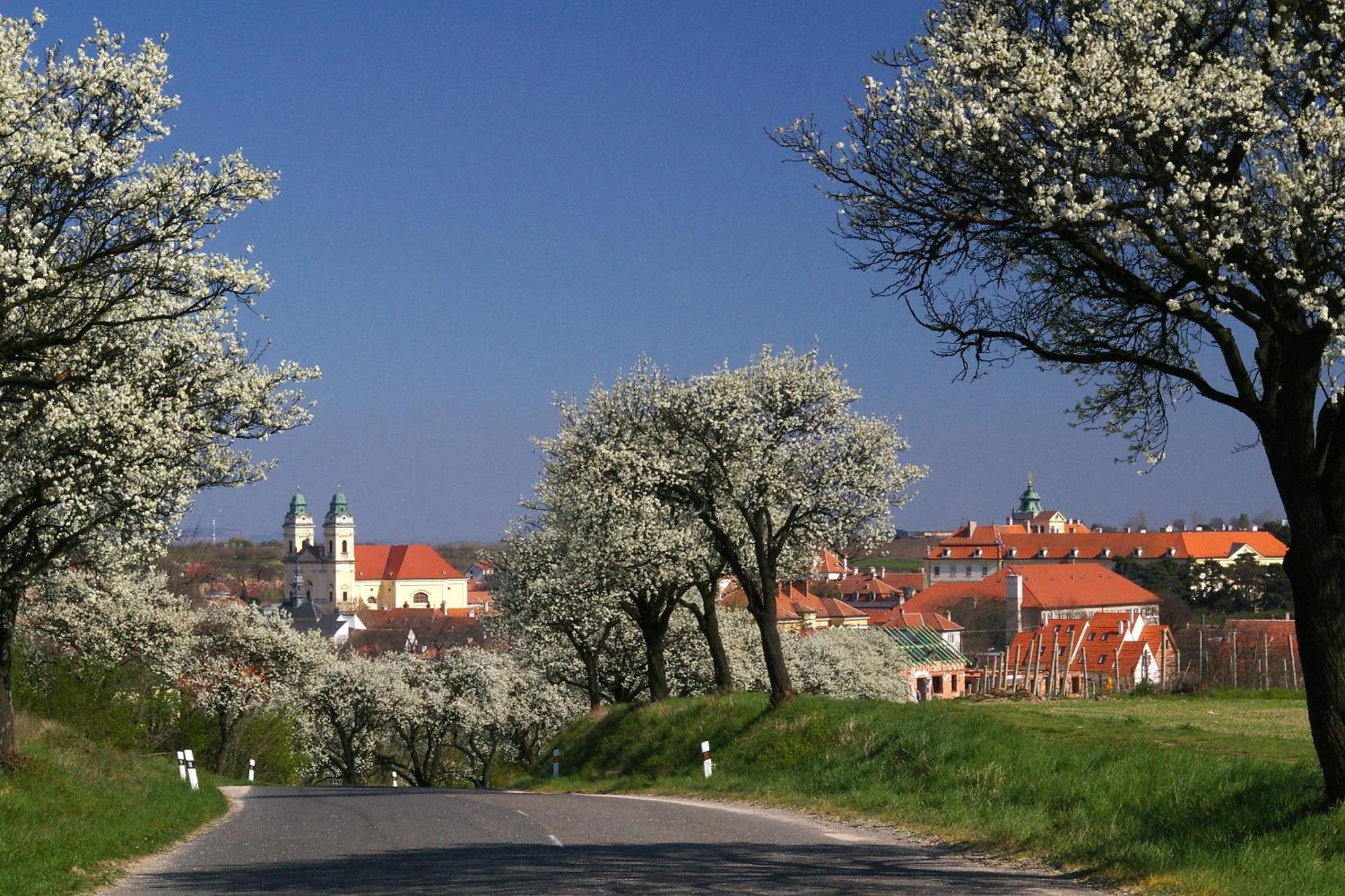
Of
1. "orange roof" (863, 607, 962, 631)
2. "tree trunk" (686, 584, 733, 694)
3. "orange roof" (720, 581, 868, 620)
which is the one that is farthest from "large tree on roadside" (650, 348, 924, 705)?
"orange roof" (720, 581, 868, 620)

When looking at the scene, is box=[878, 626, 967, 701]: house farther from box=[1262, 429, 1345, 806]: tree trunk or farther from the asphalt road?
box=[1262, 429, 1345, 806]: tree trunk

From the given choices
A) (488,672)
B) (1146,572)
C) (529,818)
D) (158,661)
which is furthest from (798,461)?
(1146,572)

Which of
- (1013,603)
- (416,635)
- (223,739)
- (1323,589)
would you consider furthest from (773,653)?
(416,635)

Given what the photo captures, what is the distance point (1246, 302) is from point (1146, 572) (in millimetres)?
153715

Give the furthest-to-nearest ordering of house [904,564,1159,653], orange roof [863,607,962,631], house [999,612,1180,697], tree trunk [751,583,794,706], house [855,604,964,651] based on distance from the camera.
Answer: house [904,564,1159,653]
orange roof [863,607,962,631]
house [855,604,964,651]
house [999,612,1180,697]
tree trunk [751,583,794,706]

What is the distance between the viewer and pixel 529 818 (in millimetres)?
19406

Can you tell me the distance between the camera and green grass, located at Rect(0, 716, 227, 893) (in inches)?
541

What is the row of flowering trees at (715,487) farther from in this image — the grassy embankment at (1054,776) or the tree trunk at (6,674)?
the tree trunk at (6,674)

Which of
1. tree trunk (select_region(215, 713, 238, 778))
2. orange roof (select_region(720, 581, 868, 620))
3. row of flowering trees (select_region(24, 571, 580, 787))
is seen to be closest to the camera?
row of flowering trees (select_region(24, 571, 580, 787))

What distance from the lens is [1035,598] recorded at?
14700cm

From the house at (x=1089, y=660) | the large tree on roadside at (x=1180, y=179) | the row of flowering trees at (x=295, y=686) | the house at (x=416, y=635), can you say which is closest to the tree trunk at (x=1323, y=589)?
the large tree on roadside at (x=1180, y=179)

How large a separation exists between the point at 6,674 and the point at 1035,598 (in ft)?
442

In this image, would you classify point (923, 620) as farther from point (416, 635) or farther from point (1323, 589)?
point (1323, 589)

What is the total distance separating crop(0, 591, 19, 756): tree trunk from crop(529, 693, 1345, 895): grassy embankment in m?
11.6
